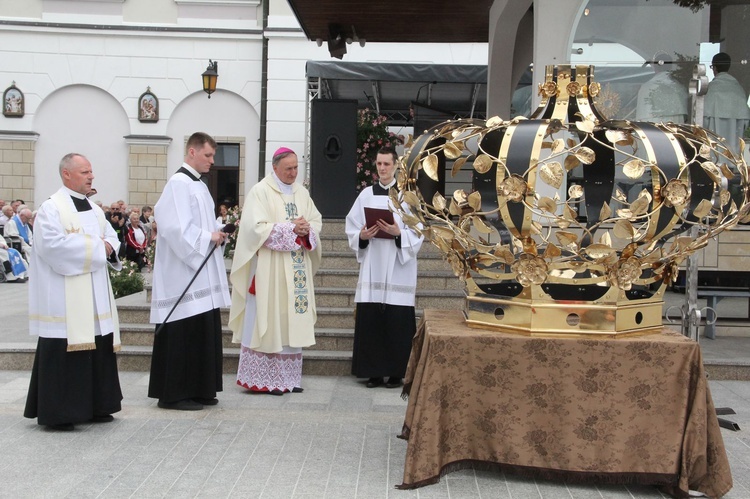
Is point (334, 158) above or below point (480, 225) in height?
above

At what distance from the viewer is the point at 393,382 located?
728 centimetres

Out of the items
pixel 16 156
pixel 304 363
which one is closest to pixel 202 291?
pixel 304 363

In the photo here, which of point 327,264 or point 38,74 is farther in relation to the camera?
point 38,74

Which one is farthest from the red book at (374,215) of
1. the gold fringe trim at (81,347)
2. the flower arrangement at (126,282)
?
the flower arrangement at (126,282)

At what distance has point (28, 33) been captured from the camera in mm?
20141

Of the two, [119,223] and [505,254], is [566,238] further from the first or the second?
[119,223]

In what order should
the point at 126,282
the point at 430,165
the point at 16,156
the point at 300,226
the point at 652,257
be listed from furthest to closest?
the point at 16,156 < the point at 126,282 < the point at 300,226 < the point at 430,165 < the point at 652,257

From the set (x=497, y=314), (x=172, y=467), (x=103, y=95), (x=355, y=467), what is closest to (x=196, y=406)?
(x=172, y=467)

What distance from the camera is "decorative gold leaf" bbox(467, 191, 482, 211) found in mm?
4262

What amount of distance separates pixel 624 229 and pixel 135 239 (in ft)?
47.5

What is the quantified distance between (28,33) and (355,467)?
18323mm

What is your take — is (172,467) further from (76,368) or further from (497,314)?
(497,314)

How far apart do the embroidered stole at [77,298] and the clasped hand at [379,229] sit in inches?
87.7

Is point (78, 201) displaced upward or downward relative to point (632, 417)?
upward
